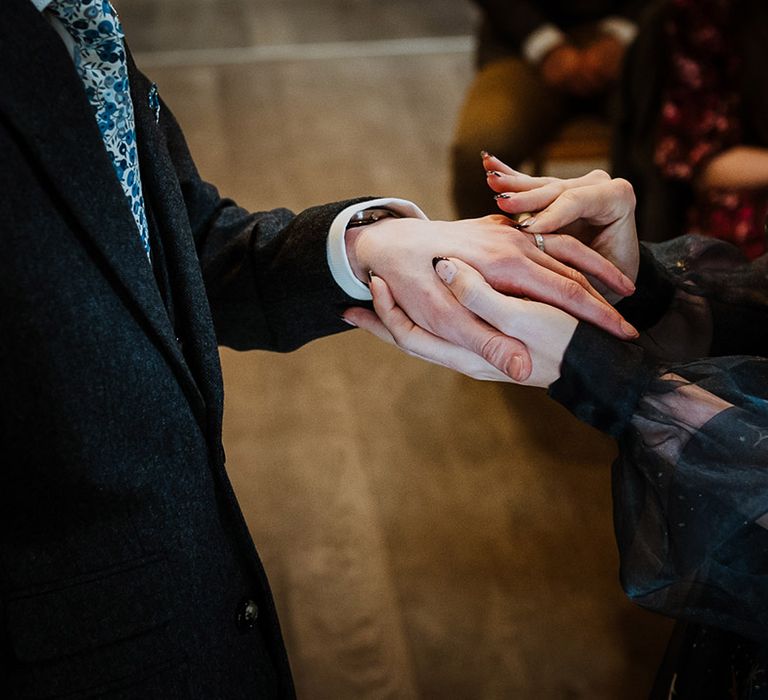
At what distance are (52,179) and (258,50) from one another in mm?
3374

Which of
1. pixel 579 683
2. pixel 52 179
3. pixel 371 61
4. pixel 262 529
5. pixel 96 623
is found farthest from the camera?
pixel 371 61

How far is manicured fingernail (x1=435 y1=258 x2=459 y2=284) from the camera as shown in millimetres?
800

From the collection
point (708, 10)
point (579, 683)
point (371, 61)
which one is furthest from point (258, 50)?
point (579, 683)

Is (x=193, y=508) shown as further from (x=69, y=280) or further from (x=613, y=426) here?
(x=613, y=426)

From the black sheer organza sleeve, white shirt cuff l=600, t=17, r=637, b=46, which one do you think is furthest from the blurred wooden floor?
white shirt cuff l=600, t=17, r=637, b=46

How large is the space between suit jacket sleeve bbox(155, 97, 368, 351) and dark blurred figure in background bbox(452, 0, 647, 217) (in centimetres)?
124

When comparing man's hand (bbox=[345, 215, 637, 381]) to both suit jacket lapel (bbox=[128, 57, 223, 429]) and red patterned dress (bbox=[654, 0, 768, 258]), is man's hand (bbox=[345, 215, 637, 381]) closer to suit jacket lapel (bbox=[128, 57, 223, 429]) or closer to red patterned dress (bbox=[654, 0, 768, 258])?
suit jacket lapel (bbox=[128, 57, 223, 429])

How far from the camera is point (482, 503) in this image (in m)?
1.67

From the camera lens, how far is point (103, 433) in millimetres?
640

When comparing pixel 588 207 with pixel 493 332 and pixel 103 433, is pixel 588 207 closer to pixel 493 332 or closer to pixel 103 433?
pixel 493 332

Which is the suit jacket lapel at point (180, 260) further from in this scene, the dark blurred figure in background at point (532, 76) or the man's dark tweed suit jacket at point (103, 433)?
the dark blurred figure in background at point (532, 76)

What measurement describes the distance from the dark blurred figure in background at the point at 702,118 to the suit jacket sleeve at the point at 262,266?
109 cm

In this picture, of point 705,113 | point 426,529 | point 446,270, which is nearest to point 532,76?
point 705,113

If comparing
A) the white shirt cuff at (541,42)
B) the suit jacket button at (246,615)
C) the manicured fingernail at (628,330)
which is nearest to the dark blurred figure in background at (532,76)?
the white shirt cuff at (541,42)
